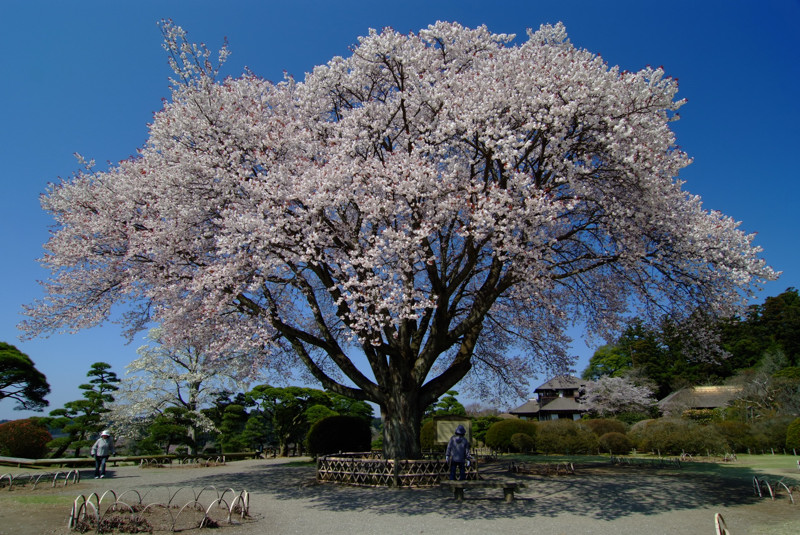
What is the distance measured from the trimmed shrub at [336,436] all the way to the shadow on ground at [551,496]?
6.24 meters

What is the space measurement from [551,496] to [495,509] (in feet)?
7.39

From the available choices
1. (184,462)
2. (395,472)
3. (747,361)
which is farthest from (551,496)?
(747,361)

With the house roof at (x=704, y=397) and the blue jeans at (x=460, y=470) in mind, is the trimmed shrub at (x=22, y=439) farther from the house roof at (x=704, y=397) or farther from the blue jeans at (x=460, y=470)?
the house roof at (x=704, y=397)

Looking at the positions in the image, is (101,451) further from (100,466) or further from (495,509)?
(495,509)

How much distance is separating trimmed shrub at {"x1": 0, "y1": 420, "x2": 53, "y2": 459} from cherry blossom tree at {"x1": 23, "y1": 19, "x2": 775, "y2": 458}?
9.68 meters


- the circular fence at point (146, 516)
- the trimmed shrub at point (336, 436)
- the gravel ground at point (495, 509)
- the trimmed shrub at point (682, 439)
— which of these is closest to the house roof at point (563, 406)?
the trimmed shrub at point (682, 439)

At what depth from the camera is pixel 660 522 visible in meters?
9.07

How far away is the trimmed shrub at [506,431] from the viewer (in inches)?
1190

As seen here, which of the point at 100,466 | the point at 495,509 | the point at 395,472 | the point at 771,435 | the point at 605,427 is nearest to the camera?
the point at 495,509

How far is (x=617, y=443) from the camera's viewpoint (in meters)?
25.8

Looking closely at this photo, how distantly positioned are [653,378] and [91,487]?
59353mm

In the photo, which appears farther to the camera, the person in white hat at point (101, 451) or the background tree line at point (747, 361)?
the background tree line at point (747, 361)

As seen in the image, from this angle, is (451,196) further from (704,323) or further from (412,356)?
(704,323)

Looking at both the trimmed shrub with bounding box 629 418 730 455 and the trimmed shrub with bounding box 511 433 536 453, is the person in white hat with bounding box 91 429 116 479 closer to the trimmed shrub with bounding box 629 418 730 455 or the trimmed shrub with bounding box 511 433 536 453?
the trimmed shrub with bounding box 511 433 536 453
